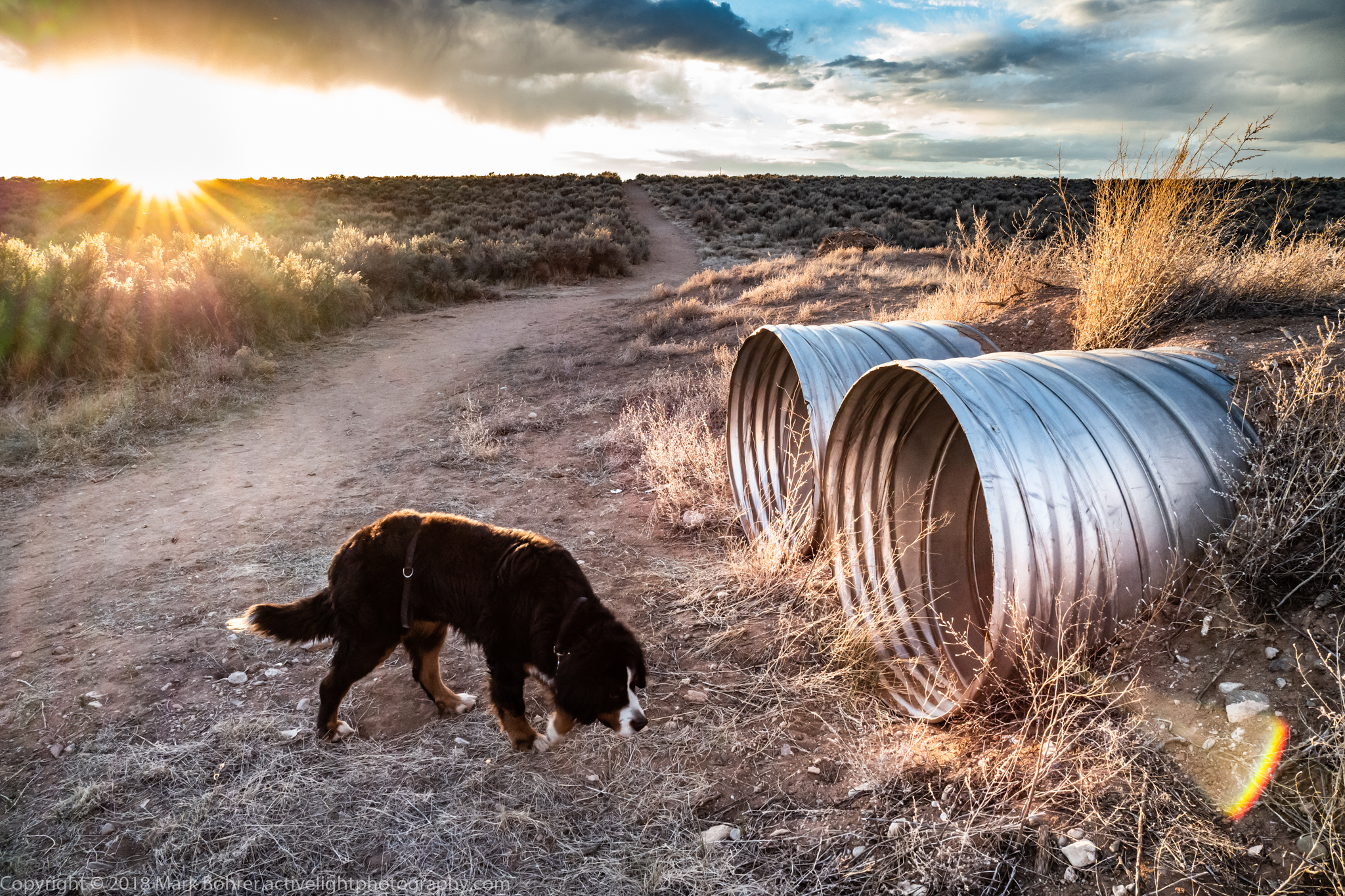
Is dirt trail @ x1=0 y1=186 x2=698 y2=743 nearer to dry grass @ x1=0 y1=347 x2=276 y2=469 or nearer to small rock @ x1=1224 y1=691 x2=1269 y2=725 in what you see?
dry grass @ x1=0 y1=347 x2=276 y2=469

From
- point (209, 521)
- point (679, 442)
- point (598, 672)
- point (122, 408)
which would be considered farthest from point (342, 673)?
point (122, 408)

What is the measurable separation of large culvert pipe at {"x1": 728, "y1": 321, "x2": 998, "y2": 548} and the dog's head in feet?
5.81

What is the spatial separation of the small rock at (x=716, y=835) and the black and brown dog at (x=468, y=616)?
0.46m

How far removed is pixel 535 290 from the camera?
1784cm

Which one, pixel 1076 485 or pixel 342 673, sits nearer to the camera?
pixel 1076 485

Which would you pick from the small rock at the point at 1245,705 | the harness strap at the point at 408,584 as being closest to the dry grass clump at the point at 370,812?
the harness strap at the point at 408,584

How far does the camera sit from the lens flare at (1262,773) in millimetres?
2080

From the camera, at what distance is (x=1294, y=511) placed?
2.44 metres

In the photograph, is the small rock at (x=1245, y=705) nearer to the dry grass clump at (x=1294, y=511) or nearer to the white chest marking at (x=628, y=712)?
the dry grass clump at (x=1294, y=511)

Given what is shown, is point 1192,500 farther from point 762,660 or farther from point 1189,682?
point 762,660

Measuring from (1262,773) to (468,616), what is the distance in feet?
9.47

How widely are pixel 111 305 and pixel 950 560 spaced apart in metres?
11.3

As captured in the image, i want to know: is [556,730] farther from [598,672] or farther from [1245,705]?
[1245,705]

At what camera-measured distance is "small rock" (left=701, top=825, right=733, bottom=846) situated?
261 cm
